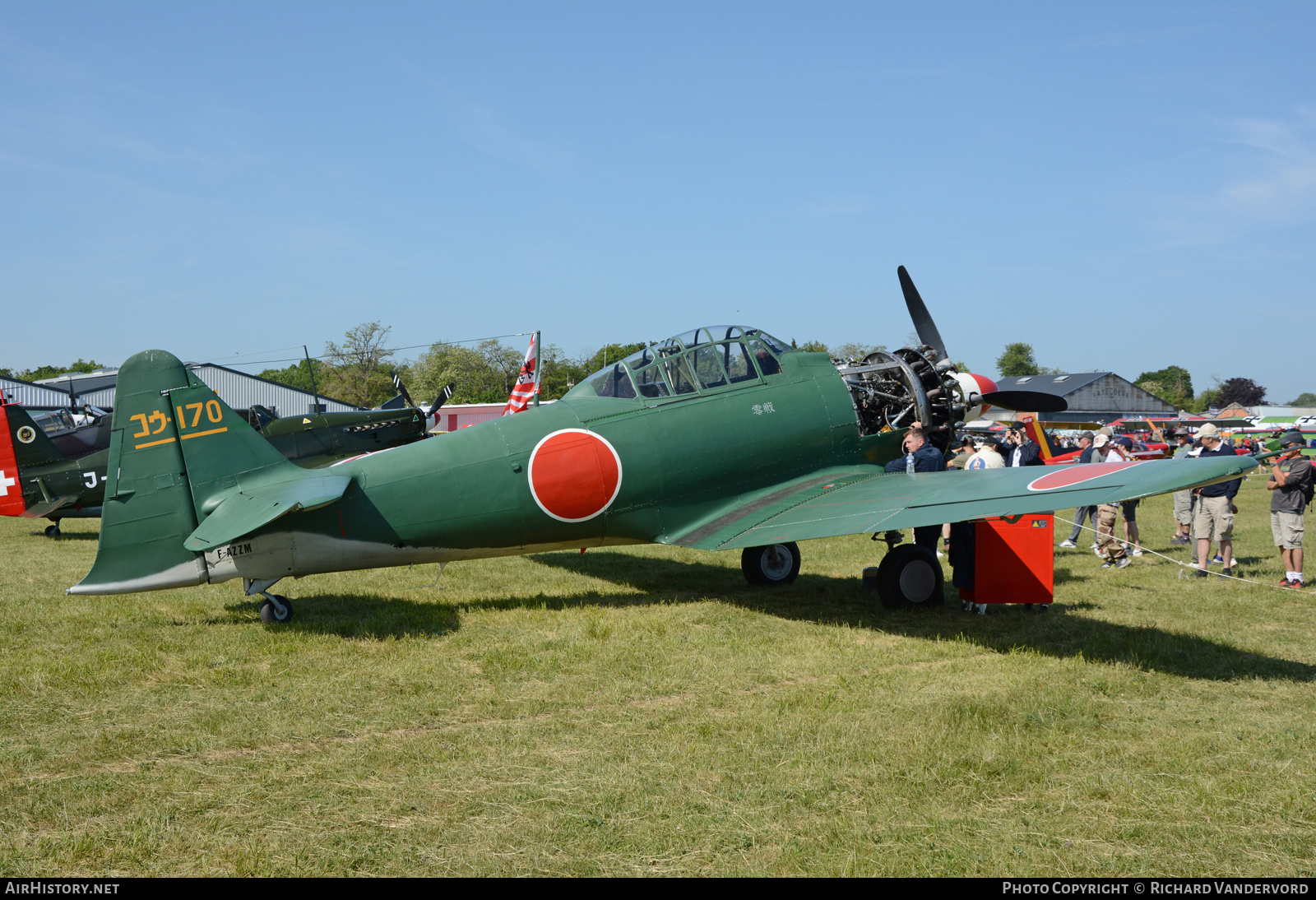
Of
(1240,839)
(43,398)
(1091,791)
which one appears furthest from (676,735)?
(43,398)

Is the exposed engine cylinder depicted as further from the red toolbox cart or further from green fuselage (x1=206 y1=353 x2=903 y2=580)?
the red toolbox cart

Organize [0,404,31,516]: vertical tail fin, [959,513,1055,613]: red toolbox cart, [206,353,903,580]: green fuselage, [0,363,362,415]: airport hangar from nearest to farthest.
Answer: [206,353,903,580]: green fuselage → [959,513,1055,613]: red toolbox cart → [0,404,31,516]: vertical tail fin → [0,363,362,415]: airport hangar

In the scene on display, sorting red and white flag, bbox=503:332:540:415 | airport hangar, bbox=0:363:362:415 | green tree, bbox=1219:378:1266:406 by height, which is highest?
airport hangar, bbox=0:363:362:415

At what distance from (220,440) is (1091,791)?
6.63 metres

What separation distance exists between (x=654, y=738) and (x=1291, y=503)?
8053mm

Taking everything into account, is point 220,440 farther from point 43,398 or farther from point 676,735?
point 43,398

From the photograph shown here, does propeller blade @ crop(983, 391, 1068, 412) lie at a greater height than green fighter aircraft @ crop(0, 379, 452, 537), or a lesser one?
lesser

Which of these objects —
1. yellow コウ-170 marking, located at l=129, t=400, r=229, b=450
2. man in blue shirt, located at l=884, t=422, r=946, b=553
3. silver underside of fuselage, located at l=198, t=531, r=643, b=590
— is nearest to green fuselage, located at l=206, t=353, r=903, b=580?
silver underside of fuselage, located at l=198, t=531, r=643, b=590

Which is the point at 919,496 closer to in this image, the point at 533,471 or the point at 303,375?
the point at 533,471

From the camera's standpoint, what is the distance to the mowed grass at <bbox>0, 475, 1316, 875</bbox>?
3348mm

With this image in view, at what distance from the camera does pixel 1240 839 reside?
341 centimetres

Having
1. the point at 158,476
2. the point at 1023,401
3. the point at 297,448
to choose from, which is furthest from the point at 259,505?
the point at 297,448

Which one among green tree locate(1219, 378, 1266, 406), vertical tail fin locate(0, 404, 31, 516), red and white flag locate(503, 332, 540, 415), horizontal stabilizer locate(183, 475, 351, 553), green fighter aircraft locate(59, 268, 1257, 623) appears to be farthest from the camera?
green tree locate(1219, 378, 1266, 406)

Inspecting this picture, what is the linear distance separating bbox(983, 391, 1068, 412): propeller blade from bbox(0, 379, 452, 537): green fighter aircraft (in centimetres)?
1119
